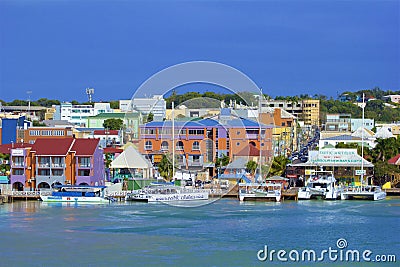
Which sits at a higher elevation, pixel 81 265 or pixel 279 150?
pixel 279 150

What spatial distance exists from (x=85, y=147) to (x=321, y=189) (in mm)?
5517

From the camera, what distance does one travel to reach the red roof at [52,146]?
1939cm

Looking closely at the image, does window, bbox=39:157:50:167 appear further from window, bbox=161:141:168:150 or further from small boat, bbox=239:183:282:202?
small boat, bbox=239:183:282:202

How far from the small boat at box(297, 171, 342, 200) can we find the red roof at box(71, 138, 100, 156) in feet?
15.8

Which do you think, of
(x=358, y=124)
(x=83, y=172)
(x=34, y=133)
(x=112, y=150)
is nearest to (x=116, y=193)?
(x=83, y=172)

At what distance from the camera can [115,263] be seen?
1103cm

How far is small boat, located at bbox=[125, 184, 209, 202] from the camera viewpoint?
1792 centimetres

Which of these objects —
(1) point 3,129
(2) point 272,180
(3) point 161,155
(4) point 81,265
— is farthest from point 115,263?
(1) point 3,129

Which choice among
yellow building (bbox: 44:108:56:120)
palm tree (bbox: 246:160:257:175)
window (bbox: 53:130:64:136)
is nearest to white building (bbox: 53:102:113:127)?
yellow building (bbox: 44:108:56:120)

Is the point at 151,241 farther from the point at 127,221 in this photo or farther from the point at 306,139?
the point at 306,139

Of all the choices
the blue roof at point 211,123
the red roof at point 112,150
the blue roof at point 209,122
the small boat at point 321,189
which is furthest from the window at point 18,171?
the small boat at point 321,189

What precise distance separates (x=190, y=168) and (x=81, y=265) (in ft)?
29.7

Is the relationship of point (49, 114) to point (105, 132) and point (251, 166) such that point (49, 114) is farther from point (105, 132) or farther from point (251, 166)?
point (251, 166)

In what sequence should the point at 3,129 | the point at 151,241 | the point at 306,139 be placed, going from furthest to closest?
the point at 306,139 < the point at 3,129 < the point at 151,241
